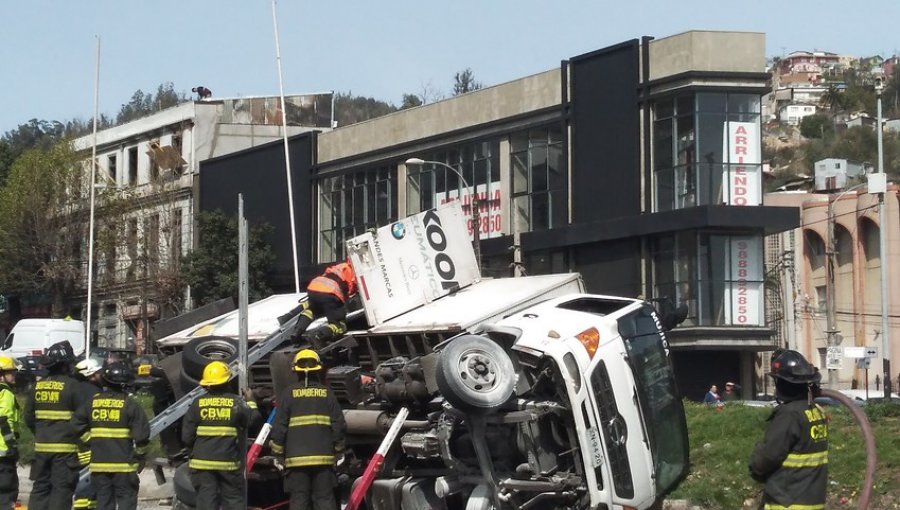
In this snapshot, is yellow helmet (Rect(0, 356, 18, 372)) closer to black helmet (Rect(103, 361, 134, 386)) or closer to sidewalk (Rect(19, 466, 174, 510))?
black helmet (Rect(103, 361, 134, 386))

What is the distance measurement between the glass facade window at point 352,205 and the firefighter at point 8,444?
2919 centimetres

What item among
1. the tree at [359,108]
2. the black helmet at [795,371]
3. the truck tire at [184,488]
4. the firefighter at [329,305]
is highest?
the tree at [359,108]

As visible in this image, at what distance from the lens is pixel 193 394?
496 inches

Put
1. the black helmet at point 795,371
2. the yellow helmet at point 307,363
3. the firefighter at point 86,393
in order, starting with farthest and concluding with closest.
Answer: the firefighter at point 86,393 < the yellow helmet at point 307,363 < the black helmet at point 795,371

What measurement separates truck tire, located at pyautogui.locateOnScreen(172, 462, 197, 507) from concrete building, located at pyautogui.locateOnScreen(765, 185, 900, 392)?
4191 centimetres

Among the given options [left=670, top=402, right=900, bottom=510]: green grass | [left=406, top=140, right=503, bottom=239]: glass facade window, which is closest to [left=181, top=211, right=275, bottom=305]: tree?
[left=406, top=140, right=503, bottom=239]: glass facade window

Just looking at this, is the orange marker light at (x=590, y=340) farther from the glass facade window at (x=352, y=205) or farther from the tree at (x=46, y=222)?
the tree at (x=46, y=222)

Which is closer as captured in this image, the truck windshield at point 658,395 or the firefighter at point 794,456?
the firefighter at point 794,456

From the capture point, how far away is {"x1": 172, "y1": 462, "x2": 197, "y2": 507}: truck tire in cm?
1185

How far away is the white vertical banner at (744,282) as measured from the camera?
117 feet

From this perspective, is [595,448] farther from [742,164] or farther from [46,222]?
[46,222]

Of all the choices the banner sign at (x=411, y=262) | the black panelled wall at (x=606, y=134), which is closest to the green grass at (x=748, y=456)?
the banner sign at (x=411, y=262)

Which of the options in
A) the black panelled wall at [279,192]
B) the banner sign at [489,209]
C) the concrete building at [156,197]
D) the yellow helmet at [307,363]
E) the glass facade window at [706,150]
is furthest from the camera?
the concrete building at [156,197]

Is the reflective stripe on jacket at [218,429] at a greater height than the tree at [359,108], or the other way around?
the tree at [359,108]
